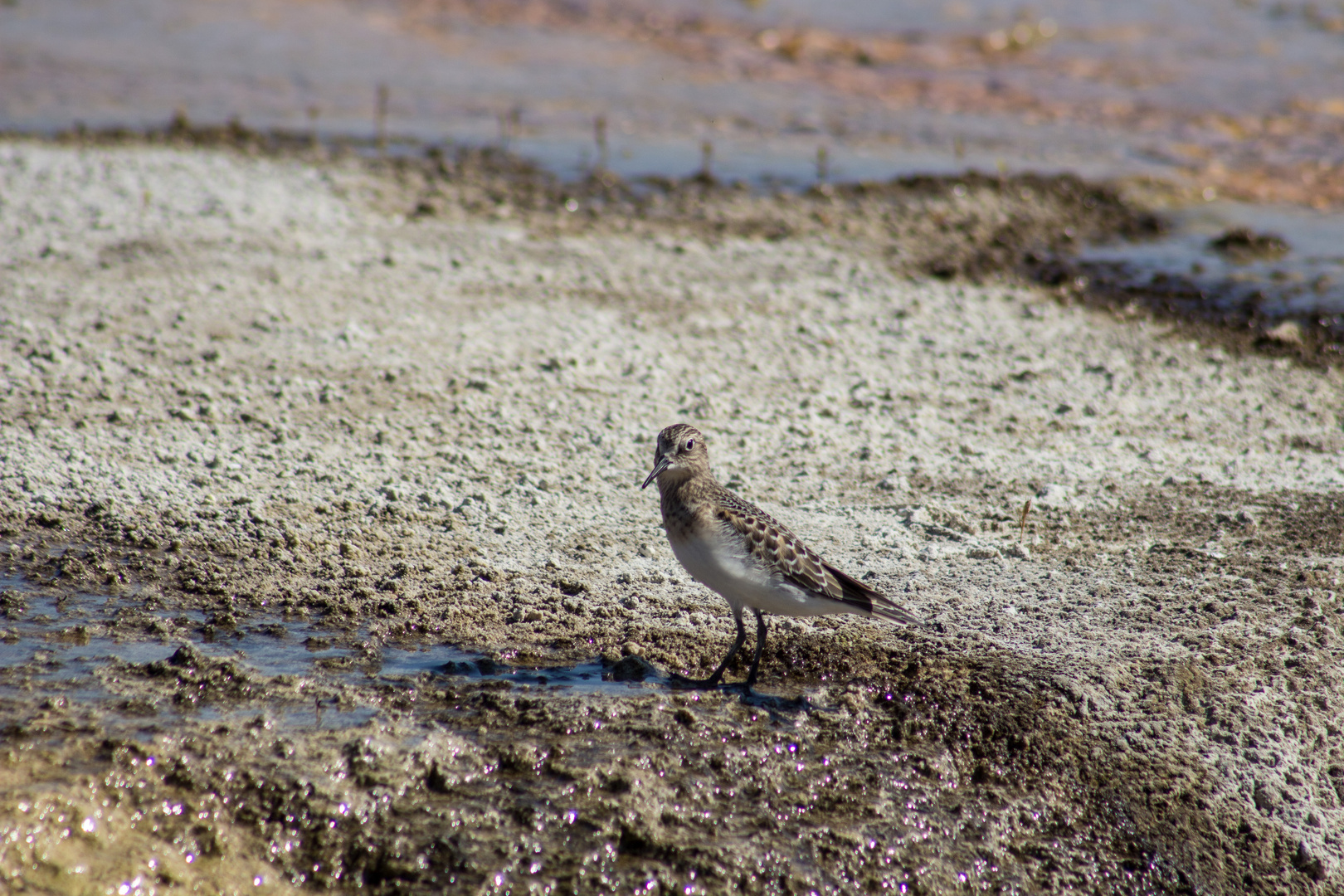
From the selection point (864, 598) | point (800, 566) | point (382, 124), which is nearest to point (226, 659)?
point (800, 566)

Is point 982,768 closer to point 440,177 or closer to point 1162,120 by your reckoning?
point 440,177

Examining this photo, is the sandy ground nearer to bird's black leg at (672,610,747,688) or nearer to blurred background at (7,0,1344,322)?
bird's black leg at (672,610,747,688)

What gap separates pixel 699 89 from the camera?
1691 cm

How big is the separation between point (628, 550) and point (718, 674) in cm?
130

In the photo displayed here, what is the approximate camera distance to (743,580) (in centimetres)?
503

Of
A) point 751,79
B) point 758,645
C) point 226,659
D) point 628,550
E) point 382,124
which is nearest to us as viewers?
point 226,659

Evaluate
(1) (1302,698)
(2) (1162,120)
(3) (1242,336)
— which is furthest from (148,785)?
(2) (1162,120)

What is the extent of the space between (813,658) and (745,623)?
0.43 metres

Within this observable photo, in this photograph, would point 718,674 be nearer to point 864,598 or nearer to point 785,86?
point 864,598

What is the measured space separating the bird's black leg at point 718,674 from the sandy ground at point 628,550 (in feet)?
0.41

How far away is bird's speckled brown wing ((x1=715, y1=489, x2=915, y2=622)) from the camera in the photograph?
199 inches

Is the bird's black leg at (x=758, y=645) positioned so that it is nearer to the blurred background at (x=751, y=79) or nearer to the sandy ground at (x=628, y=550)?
the sandy ground at (x=628, y=550)

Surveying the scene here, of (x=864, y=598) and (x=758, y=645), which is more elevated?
(x=864, y=598)

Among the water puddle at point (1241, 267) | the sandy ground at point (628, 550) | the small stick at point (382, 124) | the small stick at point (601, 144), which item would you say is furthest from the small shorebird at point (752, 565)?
the small stick at point (382, 124)
